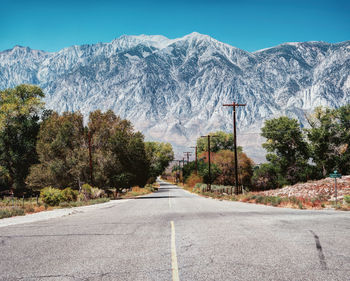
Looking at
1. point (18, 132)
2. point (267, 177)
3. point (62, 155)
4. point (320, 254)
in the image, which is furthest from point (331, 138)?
point (320, 254)

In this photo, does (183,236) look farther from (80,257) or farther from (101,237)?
(80,257)

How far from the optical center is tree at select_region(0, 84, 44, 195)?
56156mm

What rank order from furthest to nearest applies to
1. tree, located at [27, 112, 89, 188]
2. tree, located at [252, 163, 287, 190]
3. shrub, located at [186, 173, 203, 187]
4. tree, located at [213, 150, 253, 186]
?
1. tree, located at [252, 163, 287, 190]
2. shrub, located at [186, 173, 203, 187]
3. tree, located at [213, 150, 253, 186]
4. tree, located at [27, 112, 89, 188]

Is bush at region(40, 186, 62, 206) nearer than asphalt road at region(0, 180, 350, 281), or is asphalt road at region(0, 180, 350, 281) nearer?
asphalt road at region(0, 180, 350, 281)

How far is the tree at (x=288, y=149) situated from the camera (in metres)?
78.2

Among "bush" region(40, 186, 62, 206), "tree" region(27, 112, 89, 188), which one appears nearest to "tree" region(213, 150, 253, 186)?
"tree" region(27, 112, 89, 188)

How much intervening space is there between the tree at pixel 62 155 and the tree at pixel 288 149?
156ft

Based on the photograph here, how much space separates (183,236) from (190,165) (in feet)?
283

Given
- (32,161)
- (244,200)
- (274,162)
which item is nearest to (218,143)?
(274,162)

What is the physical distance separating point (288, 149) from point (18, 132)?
59.4 m

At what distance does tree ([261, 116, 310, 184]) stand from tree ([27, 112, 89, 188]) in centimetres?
4749

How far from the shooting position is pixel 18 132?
57.1 metres

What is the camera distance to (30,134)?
5822 cm

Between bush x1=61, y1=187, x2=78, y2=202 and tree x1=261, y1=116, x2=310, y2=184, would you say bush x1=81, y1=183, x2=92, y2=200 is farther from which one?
Result: tree x1=261, y1=116, x2=310, y2=184
